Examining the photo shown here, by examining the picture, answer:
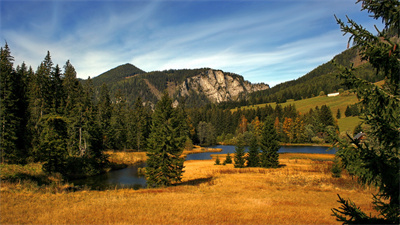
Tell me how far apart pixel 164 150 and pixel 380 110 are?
80.0 feet

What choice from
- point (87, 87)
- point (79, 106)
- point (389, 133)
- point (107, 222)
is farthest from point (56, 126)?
point (87, 87)

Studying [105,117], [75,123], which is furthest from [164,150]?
[105,117]

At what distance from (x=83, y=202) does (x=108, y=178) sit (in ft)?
79.7

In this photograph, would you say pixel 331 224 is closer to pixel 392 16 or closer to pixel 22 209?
pixel 392 16

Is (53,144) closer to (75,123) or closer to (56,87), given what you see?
(75,123)

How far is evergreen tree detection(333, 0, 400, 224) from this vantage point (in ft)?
21.1

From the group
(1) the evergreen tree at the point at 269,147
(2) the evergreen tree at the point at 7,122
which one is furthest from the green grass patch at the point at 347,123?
(2) the evergreen tree at the point at 7,122

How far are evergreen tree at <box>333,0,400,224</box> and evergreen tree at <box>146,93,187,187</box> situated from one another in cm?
2345

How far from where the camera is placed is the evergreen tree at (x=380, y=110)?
6438 millimetres

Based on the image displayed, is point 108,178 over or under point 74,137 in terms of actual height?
under

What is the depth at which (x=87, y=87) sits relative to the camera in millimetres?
77688

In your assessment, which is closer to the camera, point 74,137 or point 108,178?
point 108,178

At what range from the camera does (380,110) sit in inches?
265

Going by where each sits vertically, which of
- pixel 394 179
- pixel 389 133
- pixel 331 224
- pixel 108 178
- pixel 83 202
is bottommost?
pixel 108 178
